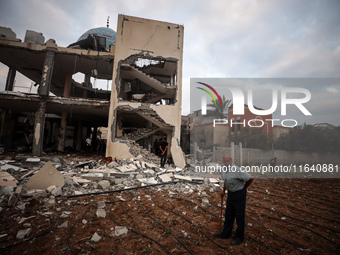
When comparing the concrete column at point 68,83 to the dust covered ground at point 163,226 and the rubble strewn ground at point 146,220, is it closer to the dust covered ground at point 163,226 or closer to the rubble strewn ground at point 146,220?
the rubble strewn ground at point 146,220

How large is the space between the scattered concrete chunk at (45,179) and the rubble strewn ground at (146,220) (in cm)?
3

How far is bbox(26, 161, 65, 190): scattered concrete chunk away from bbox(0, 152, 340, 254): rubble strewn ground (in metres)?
0.03

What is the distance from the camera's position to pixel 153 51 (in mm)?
12695

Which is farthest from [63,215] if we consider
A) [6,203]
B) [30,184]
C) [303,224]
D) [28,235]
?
[303,224]

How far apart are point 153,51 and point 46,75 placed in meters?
7.71

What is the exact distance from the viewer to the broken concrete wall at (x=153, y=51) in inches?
476

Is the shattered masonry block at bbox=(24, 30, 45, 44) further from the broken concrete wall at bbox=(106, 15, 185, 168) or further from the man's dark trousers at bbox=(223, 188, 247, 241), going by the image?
the man's dark trousers at bbox=(223, 188, 247, 241)

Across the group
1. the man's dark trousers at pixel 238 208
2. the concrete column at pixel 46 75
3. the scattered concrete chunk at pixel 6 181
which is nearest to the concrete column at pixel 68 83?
the concrete column at pixel 46 75

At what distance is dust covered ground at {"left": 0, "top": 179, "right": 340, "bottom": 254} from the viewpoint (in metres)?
2.99

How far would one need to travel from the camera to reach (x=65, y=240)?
309 centimetres

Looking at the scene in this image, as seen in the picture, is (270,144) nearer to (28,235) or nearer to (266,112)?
(266,112)

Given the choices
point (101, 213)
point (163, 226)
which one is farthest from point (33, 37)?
point (163, 226)

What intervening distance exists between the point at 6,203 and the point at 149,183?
14.2ft

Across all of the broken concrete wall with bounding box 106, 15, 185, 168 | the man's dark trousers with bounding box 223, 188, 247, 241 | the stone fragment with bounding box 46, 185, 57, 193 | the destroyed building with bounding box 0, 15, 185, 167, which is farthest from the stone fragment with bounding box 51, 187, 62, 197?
the broken concrete wall with bounding box 106, 15, 185, 168
